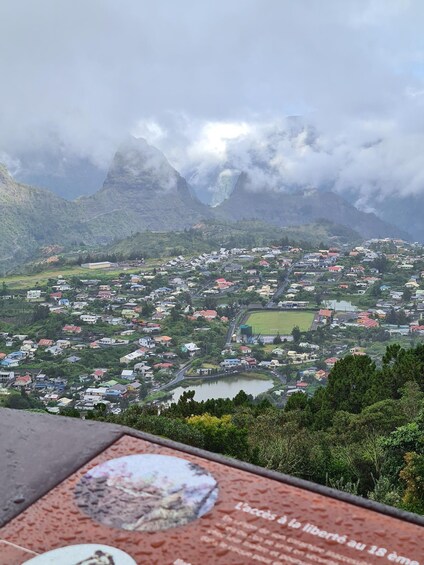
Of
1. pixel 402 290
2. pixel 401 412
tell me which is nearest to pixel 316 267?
pixel 402 290

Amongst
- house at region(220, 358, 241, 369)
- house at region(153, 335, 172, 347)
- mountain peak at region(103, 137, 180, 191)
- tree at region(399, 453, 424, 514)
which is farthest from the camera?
mountain peak at region(103, 137, 180, 191)

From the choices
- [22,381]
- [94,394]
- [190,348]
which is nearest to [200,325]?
[190,348]

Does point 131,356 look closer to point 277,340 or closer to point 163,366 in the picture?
point 163,366

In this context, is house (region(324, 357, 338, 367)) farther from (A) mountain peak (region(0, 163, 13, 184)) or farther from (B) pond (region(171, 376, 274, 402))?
(A) mountain peak (region(0, 163, 13, 184))

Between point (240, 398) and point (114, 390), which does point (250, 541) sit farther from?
point (114, 390)

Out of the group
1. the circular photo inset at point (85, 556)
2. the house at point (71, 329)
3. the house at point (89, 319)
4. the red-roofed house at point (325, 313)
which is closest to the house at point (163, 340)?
the house at point (71, 329)

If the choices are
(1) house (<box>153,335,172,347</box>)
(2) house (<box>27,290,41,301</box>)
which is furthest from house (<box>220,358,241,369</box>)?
(2) house (<box>27,290,41,301</box>)

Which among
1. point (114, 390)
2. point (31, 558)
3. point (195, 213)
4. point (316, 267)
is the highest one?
point (195, 213)
